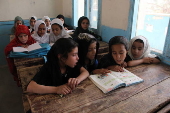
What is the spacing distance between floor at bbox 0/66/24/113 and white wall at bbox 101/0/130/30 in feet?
6.87

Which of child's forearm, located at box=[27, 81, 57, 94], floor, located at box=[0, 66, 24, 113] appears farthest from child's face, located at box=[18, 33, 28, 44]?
child's forearm, located at box=[27, 81, 57, 94]

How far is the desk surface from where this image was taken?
35.2 inches

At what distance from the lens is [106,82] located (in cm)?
119

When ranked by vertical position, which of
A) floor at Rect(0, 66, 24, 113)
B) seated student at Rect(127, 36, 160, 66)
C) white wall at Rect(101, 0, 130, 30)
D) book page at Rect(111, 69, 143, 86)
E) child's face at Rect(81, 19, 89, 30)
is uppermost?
white wall at Rect(101, 0, 130, 30)

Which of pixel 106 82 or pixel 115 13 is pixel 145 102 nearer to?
pixel 106 82

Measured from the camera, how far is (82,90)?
1.11 metres

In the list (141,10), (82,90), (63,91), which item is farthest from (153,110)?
(141,10)

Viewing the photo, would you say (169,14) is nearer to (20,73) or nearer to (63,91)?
(63,91)

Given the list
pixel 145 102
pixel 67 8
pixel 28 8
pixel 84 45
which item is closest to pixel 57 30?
pixel 84 45

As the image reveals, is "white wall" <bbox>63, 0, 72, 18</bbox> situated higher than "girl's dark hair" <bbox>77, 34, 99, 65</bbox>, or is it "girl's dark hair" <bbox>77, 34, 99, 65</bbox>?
"white wall" <bbox>63, 0, 72, 18</bbox>

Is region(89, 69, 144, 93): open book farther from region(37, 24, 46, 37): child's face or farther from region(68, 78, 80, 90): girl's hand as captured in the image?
region(37, 24, 46, 37): child's face

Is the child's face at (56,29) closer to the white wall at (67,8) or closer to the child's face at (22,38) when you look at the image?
the child's face at (22,38)

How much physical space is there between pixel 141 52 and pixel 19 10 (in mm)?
3926

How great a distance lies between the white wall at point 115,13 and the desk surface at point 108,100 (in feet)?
3.96
